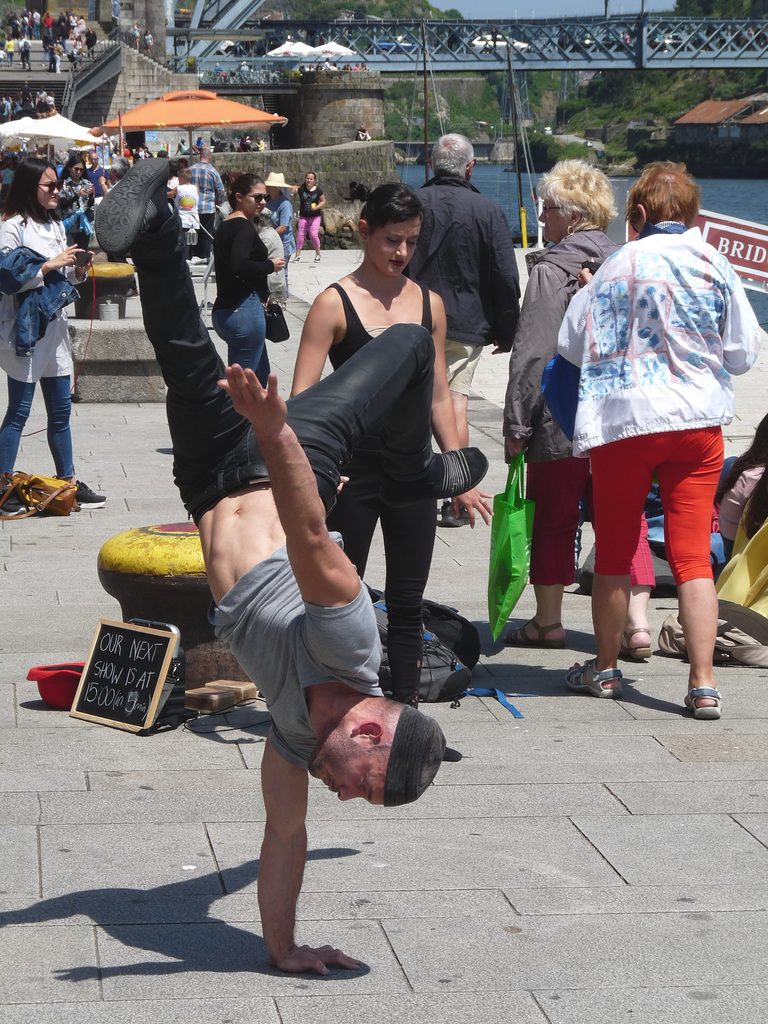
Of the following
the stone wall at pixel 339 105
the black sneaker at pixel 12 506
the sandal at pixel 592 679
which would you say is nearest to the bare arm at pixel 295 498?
the sandal at pixel 592 679

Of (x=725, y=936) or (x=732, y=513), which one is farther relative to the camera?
(x=732, y=513)

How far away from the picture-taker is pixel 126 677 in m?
4.46

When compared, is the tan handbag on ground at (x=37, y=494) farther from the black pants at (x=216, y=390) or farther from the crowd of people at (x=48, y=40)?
the crowd of people at (x=48, y=40)

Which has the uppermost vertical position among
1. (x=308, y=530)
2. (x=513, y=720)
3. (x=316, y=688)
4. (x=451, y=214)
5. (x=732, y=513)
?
(x=451, y=214)

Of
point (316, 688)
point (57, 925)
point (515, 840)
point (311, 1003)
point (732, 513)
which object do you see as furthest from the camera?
point (732, 513)

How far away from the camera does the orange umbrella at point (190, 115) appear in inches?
666

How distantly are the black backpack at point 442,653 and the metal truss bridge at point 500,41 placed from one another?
78779 millimetres

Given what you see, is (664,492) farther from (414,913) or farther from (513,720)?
(414,913)

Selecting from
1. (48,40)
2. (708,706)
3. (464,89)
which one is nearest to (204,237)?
(708,706)

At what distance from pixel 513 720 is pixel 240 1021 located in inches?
85.7

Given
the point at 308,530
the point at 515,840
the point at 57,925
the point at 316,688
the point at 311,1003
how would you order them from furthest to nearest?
the point at 515,840
the point at 57,925
the point at 311,1003
the point at 316,688
the point at 308,530

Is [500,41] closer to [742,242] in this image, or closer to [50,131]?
[50,131]

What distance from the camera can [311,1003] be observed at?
2.69 meters

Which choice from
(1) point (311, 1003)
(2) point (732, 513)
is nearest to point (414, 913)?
(1) point (311, 1003)
